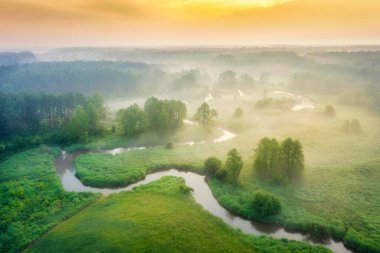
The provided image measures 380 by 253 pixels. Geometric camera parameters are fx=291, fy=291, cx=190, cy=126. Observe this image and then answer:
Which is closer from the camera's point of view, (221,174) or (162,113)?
(221,174)

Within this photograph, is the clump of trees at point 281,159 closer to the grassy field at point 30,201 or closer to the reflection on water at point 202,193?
the reflection on water at point 202,193

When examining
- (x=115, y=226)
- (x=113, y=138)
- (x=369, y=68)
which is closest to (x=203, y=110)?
(x=113, y=138)

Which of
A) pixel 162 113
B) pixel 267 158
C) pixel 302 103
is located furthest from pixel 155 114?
pixel 302 103

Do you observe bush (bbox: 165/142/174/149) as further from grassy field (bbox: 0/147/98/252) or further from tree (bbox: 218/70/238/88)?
tree (bbox: 218/70/238/88)

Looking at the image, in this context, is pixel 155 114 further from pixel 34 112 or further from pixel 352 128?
pixel 352 128

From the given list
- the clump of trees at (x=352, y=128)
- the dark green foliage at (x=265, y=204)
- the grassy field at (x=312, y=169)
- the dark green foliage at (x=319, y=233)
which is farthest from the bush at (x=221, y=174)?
the clump of trees at (x=352, y=128)
